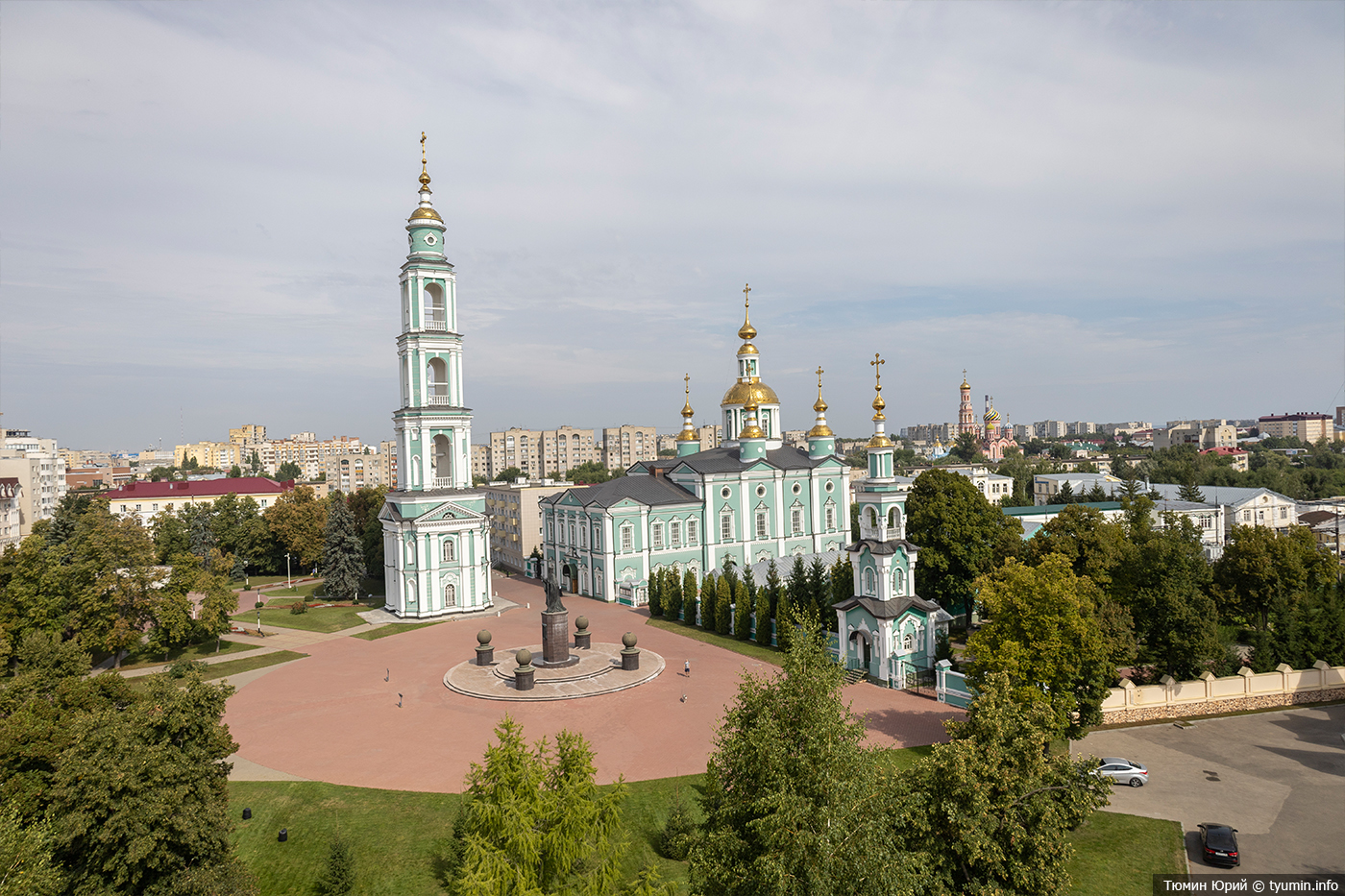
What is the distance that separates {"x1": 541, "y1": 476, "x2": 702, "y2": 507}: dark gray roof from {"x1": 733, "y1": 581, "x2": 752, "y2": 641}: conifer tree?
12.0 metres

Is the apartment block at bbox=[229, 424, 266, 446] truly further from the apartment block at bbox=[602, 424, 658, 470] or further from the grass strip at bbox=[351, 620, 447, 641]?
the grass strip at bbox=[351, 620, 447, 641]

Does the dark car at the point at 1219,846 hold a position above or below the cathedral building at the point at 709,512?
below

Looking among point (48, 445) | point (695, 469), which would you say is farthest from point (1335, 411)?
point (48, 445)

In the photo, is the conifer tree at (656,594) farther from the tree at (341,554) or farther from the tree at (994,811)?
the tree at (994,811)

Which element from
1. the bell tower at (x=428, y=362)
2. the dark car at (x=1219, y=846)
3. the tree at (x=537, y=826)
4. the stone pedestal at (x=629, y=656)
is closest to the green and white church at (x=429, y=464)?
the bell tower at (x=428, y=362)

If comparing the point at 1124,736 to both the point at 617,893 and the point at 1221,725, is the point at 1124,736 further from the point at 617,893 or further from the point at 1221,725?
the point at 617,893

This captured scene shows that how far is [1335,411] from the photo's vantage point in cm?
16688

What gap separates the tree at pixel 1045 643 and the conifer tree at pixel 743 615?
590 inches

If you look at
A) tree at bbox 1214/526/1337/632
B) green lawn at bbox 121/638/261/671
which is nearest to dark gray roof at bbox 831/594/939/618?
tree at bbox 1214/526/1337/632

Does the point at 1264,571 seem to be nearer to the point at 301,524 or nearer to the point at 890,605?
the point at 890,605

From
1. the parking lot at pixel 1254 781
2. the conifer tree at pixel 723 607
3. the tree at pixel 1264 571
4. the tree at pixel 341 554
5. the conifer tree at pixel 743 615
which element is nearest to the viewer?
the parking lot at pixel 1254 781

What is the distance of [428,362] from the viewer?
40.1m

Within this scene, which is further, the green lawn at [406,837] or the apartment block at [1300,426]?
the apartment block at [1300,426]

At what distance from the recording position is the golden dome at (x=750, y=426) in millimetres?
48031
